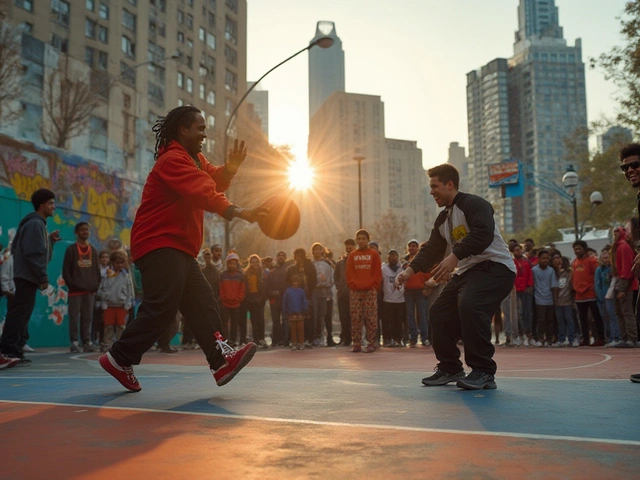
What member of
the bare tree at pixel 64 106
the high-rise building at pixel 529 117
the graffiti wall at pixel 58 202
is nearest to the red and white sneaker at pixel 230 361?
the graffiti wall at pixel 58 202

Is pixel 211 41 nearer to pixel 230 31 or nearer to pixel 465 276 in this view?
pixel 230 31

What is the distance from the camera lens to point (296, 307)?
14.3 m

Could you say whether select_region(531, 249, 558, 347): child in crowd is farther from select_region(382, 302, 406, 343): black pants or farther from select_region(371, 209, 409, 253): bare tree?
select_region(371, 209, 409, 253): bare tree

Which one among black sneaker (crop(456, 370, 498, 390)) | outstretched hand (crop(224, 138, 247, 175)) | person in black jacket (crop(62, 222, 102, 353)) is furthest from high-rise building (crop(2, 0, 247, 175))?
black sneaker (crop(456, 370, 498, 390))

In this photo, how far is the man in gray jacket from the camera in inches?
332

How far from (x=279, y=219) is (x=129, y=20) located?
58.2 metres

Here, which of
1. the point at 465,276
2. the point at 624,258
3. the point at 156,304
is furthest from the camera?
the point at 624,258

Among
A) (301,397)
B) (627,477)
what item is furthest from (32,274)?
(627,477)

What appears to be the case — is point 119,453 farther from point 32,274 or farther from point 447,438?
point 32,274

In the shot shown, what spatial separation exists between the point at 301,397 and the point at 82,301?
8.67 meters

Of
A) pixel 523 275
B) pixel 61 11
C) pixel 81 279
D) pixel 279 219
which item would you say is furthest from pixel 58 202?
pixel 61 11

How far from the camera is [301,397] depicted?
482 cm

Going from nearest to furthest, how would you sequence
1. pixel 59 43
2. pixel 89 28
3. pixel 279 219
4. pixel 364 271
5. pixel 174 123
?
1. pixel 279 219
2. pixel 174 123
3. pixel 364 271
4. pixel 59 43
5. pixel 89 28

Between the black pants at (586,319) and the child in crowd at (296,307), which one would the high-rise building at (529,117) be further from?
the child in crowd at (296,307)
